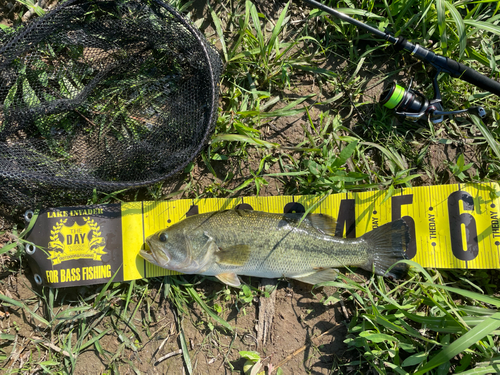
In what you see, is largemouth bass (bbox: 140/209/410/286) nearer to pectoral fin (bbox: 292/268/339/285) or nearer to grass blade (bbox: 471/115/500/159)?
pectoral fin (bbox: 292/268/339/285)

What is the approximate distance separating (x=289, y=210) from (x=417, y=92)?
6.51 ft

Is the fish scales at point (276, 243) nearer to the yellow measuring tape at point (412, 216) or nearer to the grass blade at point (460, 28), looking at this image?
the yellow measuring tape at point (412, 216)

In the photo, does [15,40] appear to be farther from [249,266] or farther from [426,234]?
[426,234]

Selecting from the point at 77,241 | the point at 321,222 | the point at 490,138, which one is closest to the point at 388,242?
the point at 321,222

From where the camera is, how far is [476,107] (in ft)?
11.6

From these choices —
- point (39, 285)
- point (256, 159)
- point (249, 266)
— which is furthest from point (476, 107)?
point (39, 285)

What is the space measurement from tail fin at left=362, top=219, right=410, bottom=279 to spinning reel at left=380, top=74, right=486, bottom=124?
1.22 metres

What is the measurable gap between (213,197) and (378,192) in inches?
73.2

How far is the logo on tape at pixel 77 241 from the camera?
130 inches

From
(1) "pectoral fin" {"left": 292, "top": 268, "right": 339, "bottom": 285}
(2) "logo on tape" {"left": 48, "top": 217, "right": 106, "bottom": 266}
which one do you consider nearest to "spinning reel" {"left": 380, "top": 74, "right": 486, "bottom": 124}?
(1) "pectoral fin" {"left": 292, "top": 268, "right": 339, "bottom": 285}

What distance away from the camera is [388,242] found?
326cm

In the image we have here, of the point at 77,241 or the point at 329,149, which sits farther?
the point at 329,149

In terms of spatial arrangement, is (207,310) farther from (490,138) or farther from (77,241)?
(490,138)

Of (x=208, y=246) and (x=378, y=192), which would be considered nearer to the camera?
(x=208, y=246)
